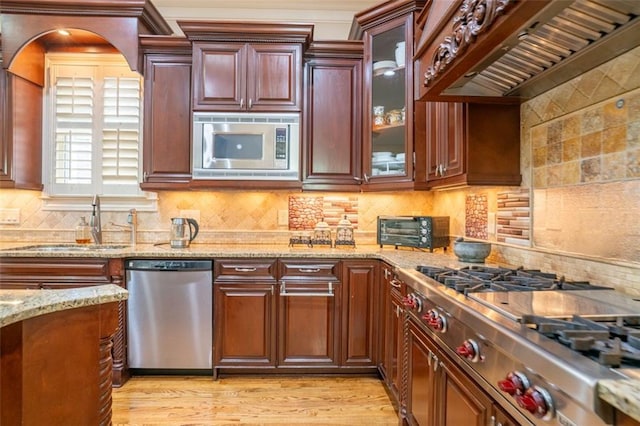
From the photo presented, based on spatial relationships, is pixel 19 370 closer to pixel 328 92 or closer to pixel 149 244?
pixel 149 244

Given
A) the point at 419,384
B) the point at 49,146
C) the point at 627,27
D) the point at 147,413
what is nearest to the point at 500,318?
the point at 419,384

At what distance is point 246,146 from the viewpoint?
2.79m

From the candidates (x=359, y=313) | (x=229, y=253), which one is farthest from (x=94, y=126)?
(x=359, y=313)

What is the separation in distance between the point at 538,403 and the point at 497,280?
80 centimetres

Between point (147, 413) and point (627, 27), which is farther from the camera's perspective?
point (147, 413)

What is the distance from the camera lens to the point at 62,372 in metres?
1.13

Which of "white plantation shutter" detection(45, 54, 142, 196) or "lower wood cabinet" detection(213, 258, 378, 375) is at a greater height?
"white plantation shutter" detection(45, 54, 142, 196)

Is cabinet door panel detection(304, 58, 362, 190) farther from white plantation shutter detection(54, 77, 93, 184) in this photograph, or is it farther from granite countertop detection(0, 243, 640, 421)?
white plantation shutter detection(54, 77, 93, 184)

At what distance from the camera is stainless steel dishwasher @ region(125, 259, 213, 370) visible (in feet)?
8.35

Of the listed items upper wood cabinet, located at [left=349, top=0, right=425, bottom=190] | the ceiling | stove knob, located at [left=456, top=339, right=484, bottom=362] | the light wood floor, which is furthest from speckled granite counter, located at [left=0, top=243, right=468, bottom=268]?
the ceiling

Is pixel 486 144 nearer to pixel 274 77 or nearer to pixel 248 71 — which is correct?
pixel 274 77

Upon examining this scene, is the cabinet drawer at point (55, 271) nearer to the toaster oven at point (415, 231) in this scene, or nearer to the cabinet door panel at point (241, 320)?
the cabinet door panel at point (241, 320)

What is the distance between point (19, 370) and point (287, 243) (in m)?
2.24

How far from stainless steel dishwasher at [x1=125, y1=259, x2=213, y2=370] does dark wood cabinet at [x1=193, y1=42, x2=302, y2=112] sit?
1.21m
